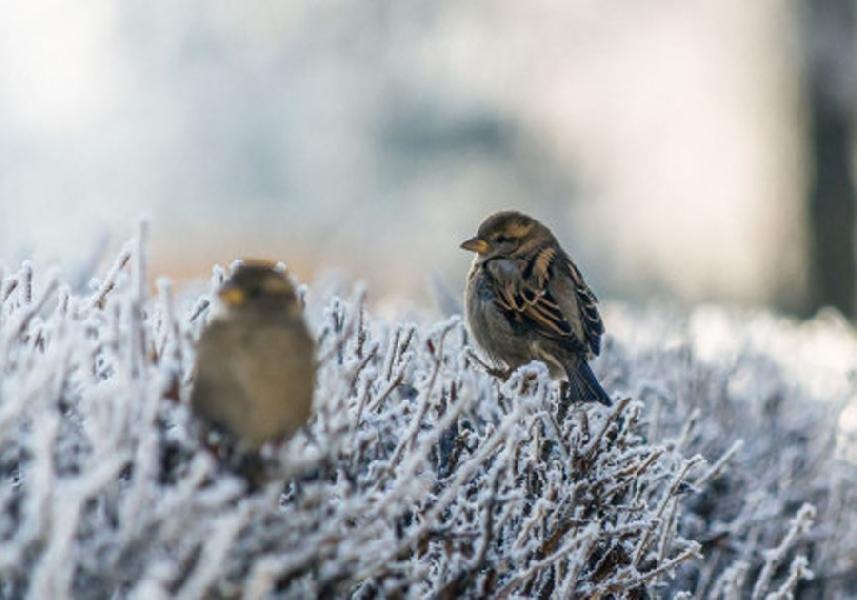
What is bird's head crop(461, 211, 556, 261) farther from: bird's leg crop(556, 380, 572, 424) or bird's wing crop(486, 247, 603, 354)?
bird's leg crop(556, 380, 572, 424)

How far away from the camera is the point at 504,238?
16.0ft

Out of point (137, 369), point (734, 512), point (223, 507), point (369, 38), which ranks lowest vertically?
point (223, 507)

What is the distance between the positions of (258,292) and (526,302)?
6.95 ft

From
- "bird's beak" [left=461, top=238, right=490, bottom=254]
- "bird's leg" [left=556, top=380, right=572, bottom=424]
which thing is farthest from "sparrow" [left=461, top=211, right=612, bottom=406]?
"bird's leg" [left=556, top=380, right=572, bottom=424]

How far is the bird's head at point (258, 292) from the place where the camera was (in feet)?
8.43

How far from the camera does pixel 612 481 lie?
331cm

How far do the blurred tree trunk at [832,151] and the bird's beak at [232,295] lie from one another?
15037 millimetres

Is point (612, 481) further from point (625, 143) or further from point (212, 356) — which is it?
point (625, 143)

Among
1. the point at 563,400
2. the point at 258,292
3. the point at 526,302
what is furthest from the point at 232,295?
the point at 526,302

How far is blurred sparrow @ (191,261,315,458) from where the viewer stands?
8.20ft

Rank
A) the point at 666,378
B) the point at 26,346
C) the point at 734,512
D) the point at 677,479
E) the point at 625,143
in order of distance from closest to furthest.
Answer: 1. the point at 26,346
2. the point at 677,479
3. the point at 734,512
4. the point at 666,378
5. the point at 625,143

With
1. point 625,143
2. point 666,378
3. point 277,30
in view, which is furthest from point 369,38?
point 666,378

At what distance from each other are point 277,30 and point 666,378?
55.6 feet

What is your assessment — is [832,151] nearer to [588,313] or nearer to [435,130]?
[435,130]
